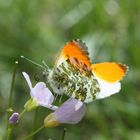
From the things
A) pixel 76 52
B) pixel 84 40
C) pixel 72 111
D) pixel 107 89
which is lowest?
pixel 72 111

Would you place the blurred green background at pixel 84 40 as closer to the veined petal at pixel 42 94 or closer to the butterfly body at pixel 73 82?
the butterfly body at pixel 73 82

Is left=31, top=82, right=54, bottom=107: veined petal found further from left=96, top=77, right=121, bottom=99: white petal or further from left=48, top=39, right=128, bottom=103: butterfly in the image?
left=96, top=77, right=121, bottom=99: white petal

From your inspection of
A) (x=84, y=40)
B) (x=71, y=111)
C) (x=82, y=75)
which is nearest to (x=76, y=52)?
(x=82, y=75)

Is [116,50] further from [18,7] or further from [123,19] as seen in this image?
[18,7]

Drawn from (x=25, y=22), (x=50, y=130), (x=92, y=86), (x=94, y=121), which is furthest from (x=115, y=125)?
(x=92, y=86)

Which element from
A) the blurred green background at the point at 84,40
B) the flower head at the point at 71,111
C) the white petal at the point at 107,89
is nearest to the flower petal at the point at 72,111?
the flower head at the point at 71,111

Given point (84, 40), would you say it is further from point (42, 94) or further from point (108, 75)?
point (42, 94)

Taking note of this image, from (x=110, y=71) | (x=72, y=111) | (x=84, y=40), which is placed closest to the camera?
(x=72, y=111)
